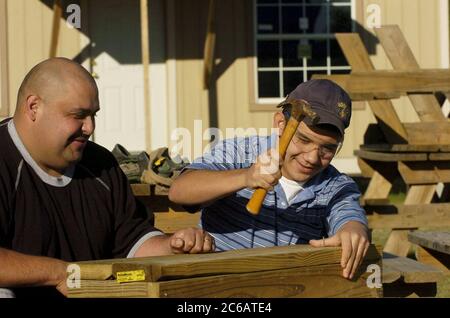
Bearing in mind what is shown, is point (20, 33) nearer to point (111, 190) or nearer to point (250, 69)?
point (250, 69)

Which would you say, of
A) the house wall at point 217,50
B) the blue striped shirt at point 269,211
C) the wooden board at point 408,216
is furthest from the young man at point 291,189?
the house wall at point 217,50

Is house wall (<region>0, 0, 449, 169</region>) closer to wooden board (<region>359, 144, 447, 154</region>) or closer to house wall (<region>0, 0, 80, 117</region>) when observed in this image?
house wall (<region>0, 0, 80, 117</region>)

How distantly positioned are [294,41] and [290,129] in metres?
10.9

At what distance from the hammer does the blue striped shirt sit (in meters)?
0.45

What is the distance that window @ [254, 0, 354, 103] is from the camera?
45.2 feet

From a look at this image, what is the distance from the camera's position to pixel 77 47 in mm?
13500

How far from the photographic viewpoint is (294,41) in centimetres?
1385

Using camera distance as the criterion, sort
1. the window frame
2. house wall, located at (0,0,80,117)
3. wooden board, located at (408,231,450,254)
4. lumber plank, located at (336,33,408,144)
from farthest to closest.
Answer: the window frame → house wall, located at (0,0,80,117) → lumber plank, located at (336,33,408,144) → wooden board, located at (408,231,450,254)

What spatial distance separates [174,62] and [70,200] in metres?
10.0

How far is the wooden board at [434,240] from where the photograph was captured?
19.1 feet

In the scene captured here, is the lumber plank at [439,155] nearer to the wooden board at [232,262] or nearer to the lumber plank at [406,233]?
the lumber plank at [406,233]

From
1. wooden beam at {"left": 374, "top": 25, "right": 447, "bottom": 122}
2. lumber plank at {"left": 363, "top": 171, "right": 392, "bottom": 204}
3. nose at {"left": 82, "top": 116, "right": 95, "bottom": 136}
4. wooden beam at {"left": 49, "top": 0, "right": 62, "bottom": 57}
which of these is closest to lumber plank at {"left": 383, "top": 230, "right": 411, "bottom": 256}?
lumber plank at {"left": 363, "top": 171, "right": 392, "bottom": 204}

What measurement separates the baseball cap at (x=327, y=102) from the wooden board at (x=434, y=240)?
252cm

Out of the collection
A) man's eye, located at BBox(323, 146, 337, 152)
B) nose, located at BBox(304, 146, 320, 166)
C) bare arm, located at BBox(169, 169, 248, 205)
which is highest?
man's eye, located at BBox(323, 146, 337, 152)
